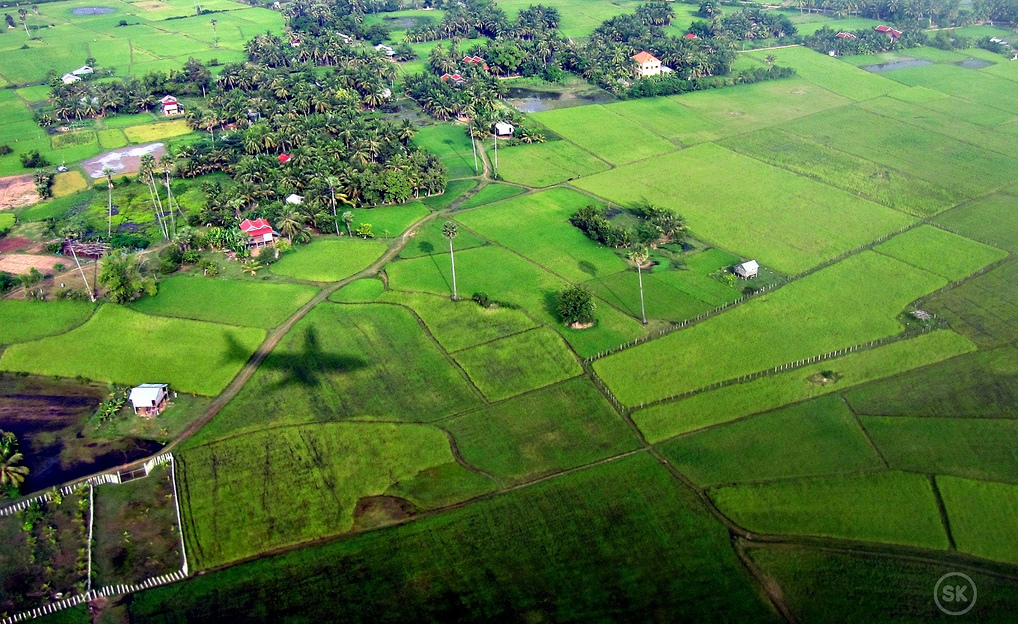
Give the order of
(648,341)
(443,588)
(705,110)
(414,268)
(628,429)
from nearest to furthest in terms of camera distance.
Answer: (443,588) < (628,429) < (648,341) < (414,268) < (705,110)

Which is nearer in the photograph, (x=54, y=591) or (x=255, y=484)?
(x=54, y=591)

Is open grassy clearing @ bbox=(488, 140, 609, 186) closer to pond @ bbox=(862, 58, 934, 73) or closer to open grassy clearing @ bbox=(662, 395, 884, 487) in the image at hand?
open grassy clearing @ bbox=(662, 395, 884, 487)

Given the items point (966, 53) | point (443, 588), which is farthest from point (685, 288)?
point (966, 53)

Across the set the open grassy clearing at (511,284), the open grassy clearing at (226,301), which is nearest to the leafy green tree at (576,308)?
the open grassy clearing at (511,284)

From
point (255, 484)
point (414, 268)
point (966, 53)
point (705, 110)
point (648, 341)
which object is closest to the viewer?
point (255, 484)

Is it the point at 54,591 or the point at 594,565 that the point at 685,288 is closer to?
the point at 594,565

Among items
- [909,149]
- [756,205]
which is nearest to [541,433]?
[756,205]
